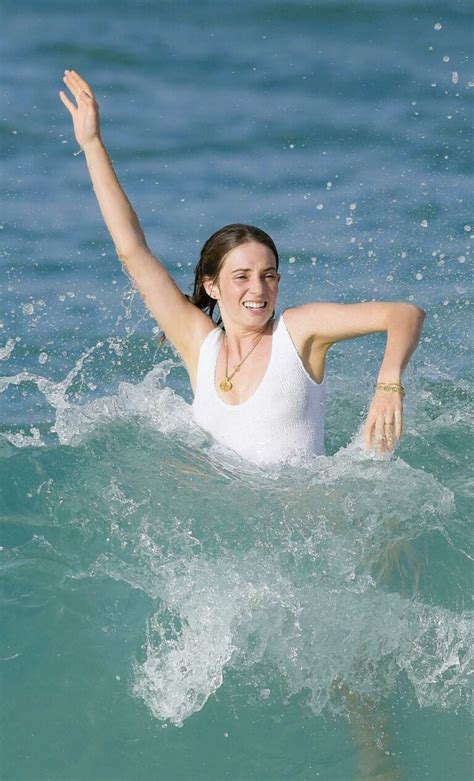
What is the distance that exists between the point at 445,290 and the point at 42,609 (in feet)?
14.5

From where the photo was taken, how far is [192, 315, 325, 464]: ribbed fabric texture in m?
4.99

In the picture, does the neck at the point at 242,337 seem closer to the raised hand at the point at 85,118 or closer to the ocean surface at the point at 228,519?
the ocean surface at the point at 228,519

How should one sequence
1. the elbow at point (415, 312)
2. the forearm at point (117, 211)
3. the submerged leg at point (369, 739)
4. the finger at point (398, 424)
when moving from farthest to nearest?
the forearm at point (117, 211) < the elbow at point (415, 312) < the finger at point (398, 424) < the submerged leg at point (369, 739)

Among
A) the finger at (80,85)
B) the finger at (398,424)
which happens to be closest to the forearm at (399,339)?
the finger at (398,424)

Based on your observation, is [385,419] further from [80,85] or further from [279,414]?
[80,85]

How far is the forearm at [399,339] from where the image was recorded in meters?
4.47

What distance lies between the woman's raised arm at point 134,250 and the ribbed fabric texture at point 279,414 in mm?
384

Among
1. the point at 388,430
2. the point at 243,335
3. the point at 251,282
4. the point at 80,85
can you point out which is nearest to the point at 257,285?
the point at 251,282

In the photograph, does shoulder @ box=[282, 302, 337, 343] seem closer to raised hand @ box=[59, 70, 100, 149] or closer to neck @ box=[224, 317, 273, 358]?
neck @ box=[224, 317, 273, 358]

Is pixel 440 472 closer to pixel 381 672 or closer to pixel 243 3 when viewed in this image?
pixel 381 672

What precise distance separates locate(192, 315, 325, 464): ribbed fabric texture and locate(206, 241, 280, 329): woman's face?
0.35 feet

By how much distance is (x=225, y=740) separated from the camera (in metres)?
4.11

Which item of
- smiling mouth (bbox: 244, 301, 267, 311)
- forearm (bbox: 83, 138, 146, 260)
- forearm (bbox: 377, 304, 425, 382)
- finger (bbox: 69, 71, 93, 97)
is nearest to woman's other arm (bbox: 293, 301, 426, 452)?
forearm (bbox: 377, 304, 425, 382)

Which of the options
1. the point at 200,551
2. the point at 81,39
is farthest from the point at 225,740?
the point at 81,39
